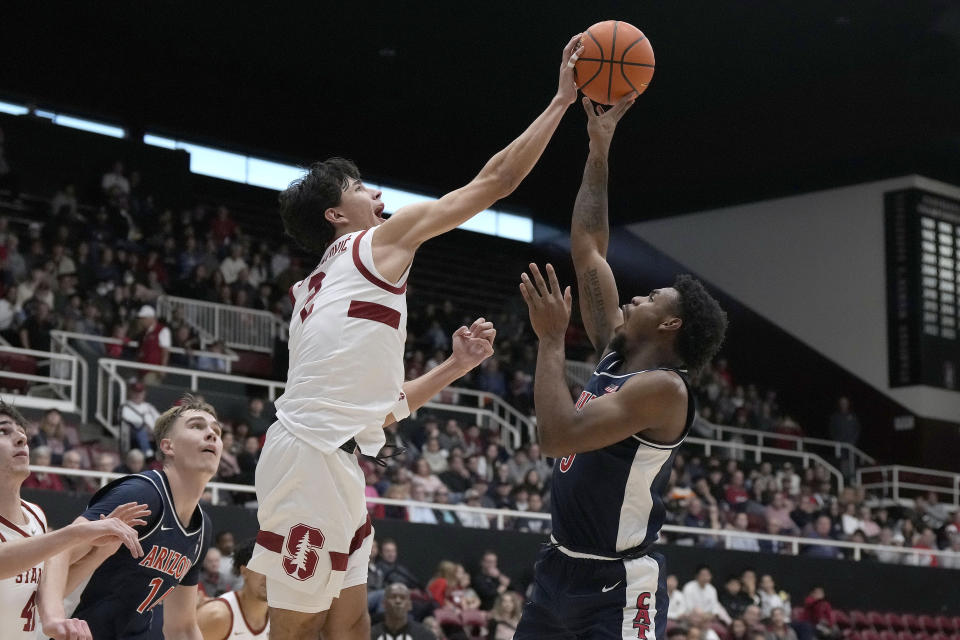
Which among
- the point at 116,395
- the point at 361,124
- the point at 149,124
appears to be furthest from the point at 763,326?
the point at 116,395

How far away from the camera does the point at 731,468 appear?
17.3m

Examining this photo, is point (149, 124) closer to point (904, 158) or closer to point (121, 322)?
point (121, 322)

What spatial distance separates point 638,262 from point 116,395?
522 inches

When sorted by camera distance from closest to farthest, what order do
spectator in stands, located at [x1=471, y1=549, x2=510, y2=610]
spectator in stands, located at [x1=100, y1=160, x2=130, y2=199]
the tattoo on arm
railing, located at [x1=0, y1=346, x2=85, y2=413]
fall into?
the tattoo on arm, spectator in stands, located at [x1=471, y1=549, x2=510, y2=610], railing, located at [x1=0, y1=346, x2=85, y2=413], spectator in stands, located at [x1=100, y1=160, x2=130, y2=199]

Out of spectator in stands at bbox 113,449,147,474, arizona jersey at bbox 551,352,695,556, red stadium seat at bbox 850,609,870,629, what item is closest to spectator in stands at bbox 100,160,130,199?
spectator in stands at bbox 113,449,147,474

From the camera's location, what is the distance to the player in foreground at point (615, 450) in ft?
15.1

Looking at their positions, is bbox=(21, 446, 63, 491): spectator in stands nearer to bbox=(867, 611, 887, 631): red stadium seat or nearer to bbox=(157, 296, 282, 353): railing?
bbox=(157, 296, 282, 353): railing

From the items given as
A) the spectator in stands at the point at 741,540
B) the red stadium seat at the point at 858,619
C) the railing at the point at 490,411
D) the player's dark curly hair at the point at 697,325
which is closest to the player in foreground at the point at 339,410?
the player's dark curly hair at the point at 697,325

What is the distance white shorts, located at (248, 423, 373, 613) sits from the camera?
431cm

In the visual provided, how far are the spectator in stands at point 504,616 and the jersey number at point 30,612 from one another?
6.39m

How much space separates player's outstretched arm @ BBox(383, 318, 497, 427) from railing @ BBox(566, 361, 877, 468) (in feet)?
48.9

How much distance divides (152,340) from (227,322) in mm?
2963

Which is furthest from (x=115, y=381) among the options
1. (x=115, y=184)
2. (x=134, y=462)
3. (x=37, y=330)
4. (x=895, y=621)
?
(x=895, y=621)

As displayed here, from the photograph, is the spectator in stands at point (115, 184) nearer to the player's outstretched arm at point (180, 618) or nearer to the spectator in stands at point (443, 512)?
the spectator in stands at point (443, 512)
